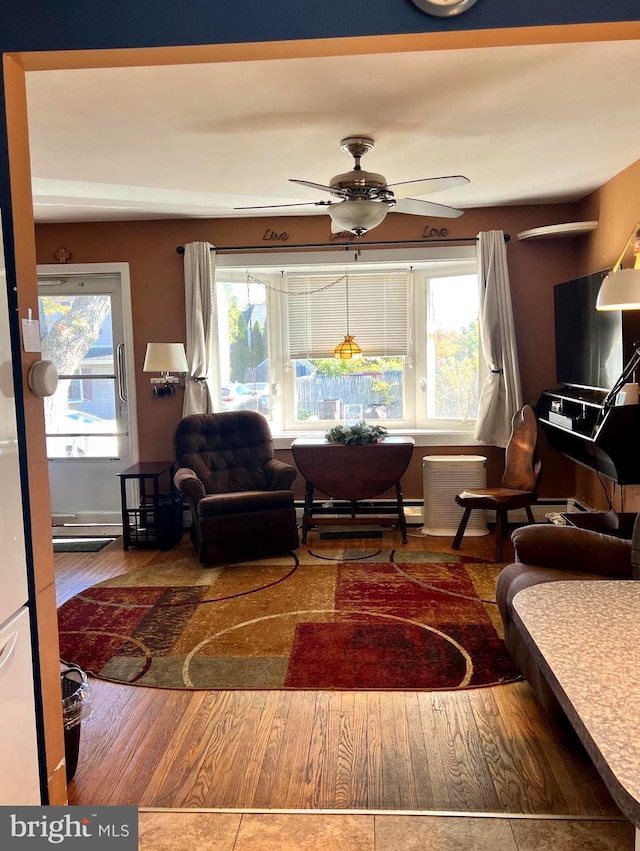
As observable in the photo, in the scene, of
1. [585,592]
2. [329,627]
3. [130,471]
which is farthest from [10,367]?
[130,471]

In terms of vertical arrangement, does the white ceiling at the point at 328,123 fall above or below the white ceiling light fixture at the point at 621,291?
above

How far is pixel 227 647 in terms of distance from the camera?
3035 millimetres

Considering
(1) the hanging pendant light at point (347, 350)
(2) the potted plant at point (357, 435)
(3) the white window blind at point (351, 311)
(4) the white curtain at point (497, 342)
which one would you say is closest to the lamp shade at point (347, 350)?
(1) the hanging pendant light at point (347, 350)

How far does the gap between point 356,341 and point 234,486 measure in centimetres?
150

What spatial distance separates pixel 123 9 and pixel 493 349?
12.2 feet

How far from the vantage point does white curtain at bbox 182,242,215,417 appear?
4.93 m

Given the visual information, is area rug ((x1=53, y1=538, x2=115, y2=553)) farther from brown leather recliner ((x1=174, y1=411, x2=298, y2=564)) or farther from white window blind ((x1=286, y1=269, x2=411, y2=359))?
white window blind ((x1=286, y1=269, x2=411, y2=359))

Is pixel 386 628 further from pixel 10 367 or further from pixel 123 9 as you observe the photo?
pixel 123 9

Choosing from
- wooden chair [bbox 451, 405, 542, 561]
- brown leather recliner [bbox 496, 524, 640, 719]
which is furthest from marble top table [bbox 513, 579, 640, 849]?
wooden chair [bbox 451, 405, 542, 561]

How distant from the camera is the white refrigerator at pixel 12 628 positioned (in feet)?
5.01

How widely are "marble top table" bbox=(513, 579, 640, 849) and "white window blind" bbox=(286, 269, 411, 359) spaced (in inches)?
147

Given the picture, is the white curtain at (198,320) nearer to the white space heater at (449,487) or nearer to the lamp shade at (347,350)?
the lamp shade at (347,350)

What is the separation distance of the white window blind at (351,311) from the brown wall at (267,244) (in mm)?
353

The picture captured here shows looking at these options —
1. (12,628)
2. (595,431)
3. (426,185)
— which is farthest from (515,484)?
(12,628)
